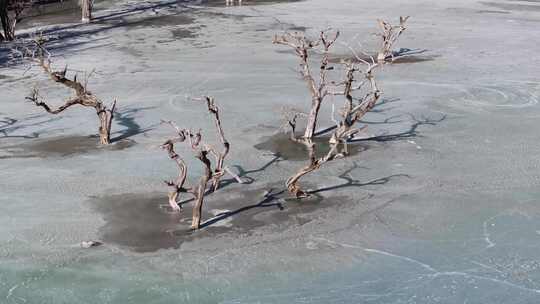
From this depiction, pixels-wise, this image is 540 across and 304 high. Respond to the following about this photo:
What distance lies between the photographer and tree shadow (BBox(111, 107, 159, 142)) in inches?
573

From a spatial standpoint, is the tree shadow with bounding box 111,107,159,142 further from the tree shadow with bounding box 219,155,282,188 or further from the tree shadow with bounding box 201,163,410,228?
the tree shadow with bounding box 201,163,410,228

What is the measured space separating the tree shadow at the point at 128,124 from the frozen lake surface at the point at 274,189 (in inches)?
2.3

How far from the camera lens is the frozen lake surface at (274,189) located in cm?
912

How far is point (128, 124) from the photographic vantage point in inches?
600

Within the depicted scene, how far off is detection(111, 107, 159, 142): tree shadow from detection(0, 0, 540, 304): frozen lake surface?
0.20 feet

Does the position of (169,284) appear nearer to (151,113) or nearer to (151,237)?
(151,237)

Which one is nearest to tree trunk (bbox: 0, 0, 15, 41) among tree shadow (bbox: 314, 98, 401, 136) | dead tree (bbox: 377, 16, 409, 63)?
dead tree (bbox: 377, 16, 409, 63)

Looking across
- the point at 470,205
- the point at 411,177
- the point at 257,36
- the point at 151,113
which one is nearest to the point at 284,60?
the point at 257,36

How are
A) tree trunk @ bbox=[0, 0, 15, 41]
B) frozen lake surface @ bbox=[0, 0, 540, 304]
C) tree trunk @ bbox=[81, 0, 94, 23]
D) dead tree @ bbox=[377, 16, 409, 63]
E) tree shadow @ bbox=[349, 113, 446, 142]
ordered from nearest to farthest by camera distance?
1. frozen lake surface @ bbox=[0, 0, 540, 304]
2. tree shadow @ bbox=[349, 113, 446, 142]
3. dead tree @ bbox=[377, 16, 409, 63]
4. tree trunk @ bbox=[0, 0, 15, 41]
5. tree trunk @ bbox=[81, 0, 94, 23]

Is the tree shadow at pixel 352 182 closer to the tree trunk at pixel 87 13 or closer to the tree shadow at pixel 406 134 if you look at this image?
the tree shadow at pixel 406 134

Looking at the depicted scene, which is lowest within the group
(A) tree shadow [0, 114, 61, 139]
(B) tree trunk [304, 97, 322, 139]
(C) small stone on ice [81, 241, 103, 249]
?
(C) small stone on ice [81, 241, 103, 249]

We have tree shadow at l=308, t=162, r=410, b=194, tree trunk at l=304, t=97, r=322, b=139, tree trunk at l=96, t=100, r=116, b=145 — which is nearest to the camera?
tree shadow at l=308, t=162, r=410, b=194

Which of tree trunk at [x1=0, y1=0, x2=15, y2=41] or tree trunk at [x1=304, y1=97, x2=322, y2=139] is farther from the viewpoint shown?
tree trunk at [x1=0, y1=0, x2=15, y2=41]

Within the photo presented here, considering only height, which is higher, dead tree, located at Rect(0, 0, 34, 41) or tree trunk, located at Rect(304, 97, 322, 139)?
dead tree, located at Rect(0, 0, 34, 41)
